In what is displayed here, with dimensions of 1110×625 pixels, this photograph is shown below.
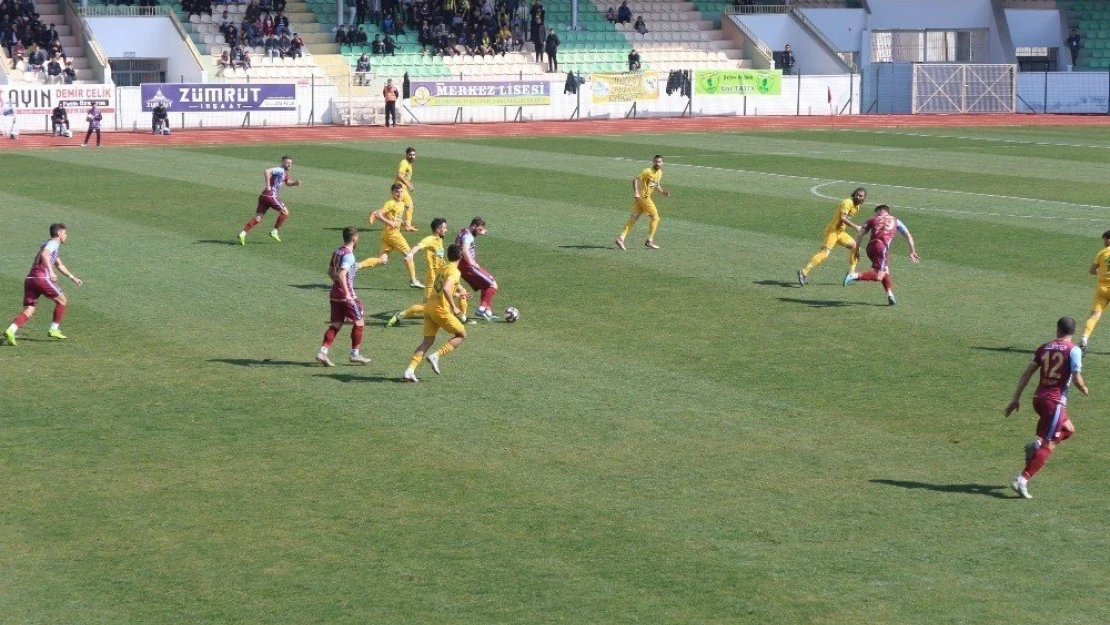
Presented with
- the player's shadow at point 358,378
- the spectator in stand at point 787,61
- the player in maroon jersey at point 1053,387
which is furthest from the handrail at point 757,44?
the player in maroon jersey at point 1053,387

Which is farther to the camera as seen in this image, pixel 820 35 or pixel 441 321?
pixel 820 35

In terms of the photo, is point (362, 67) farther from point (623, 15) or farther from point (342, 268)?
point (342, 268)

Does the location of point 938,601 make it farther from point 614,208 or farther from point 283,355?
point 614,208

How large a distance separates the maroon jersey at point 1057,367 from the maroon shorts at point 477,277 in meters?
10.0

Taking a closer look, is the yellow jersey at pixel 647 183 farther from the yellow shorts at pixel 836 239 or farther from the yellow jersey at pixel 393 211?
the yellow jersey at pixel 393 211

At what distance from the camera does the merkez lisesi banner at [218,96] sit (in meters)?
61.6

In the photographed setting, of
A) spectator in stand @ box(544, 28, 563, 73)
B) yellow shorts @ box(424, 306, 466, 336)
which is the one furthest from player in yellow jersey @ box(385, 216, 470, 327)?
spectator in stand @ box(544, 28, 563, 73)

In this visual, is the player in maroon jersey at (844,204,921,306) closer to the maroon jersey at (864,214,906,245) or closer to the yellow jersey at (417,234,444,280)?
the maroon jersey at (864,214,906,245)

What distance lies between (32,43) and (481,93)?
708 inches

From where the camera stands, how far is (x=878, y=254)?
23984mm

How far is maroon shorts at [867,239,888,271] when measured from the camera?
2396 cm

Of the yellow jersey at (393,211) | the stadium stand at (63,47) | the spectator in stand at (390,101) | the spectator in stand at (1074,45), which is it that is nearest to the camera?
the yellow jersey at (393,211)

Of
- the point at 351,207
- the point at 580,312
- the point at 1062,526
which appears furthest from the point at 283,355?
the point at 351,207

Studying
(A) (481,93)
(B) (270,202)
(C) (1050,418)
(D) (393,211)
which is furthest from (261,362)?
(A) (481,93)
